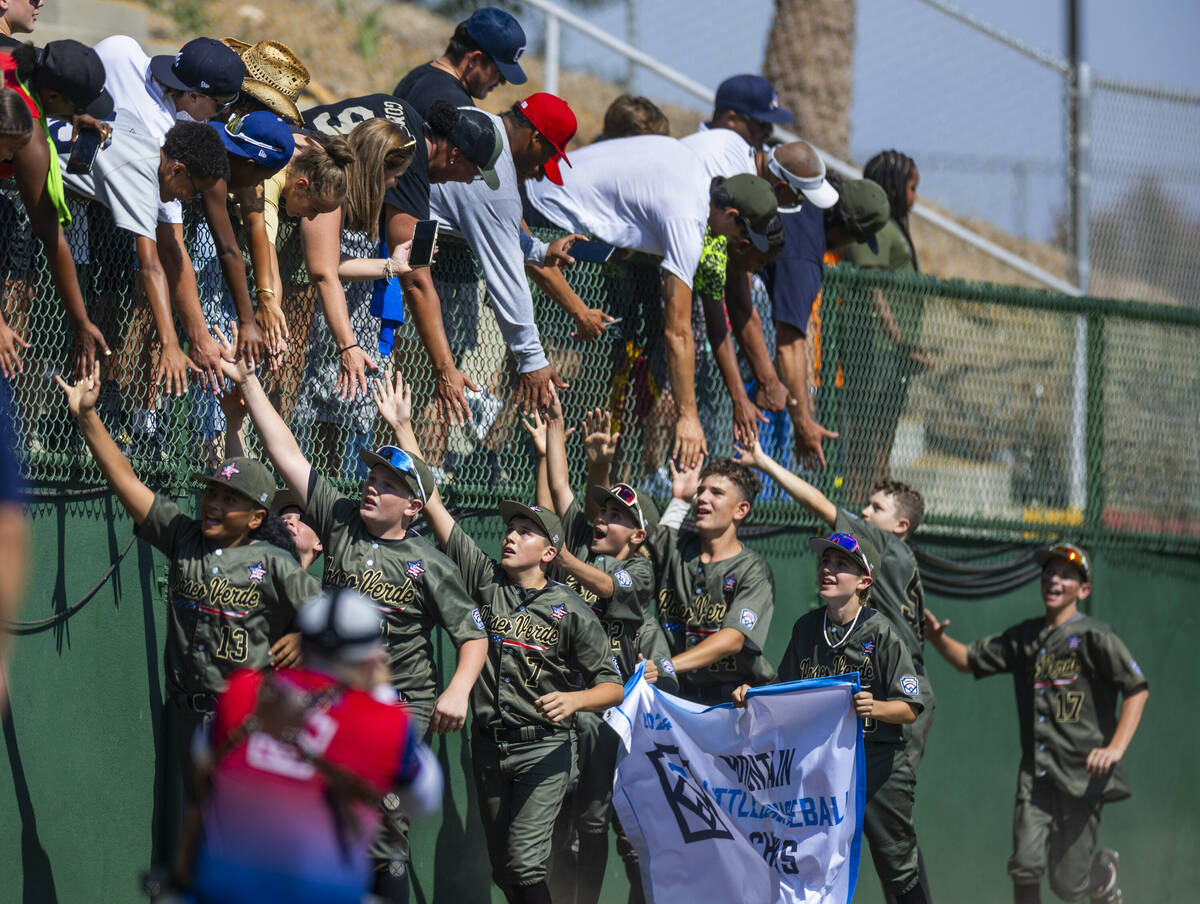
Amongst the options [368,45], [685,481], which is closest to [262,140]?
[685,481]

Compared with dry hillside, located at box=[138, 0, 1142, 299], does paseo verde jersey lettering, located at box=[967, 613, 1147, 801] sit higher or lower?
lower

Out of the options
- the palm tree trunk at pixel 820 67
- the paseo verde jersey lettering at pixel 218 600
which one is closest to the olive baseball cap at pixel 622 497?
the paseo verde jersey lettering at pixel 218 600

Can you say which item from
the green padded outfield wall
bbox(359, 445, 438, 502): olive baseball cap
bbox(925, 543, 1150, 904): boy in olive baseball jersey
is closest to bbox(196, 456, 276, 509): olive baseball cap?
bbox(359, 445, 438, 502): olive baseball cap

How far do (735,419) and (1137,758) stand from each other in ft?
14.0

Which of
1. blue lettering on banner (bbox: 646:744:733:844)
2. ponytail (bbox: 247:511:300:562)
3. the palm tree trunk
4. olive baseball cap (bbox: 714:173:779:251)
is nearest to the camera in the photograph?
ponytail (bbox: 247:511:300:562)

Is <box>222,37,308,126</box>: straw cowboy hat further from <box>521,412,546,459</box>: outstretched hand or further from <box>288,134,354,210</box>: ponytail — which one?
<box>521,412,546,459</box>: outstretched hand

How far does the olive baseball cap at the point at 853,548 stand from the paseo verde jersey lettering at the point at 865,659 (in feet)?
0.73

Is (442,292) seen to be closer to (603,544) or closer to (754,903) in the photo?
(603,544)

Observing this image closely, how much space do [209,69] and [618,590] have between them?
285 cm

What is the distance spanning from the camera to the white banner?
7.04 m

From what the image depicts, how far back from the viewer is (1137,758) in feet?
35.1

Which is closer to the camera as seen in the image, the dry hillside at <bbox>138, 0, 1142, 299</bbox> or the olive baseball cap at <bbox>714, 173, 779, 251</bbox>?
the olive baseball cap at <bbox>714, 173, 779, 251</bbox>

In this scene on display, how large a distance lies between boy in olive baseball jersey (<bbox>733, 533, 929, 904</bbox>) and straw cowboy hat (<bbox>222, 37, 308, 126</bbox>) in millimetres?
3060

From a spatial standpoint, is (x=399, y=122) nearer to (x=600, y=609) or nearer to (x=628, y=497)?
(x=628, y=497)
